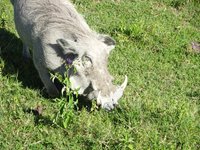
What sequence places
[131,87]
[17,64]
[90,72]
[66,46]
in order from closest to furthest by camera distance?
[90,72] → [66,46] → [131,87] → [17,64]

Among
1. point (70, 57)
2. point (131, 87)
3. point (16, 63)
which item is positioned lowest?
point (16, 63)

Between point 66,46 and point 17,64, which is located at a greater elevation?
point 66,46

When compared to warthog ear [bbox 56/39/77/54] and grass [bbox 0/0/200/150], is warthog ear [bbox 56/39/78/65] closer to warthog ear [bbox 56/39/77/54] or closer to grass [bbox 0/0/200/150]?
warthog ear [bbox 56/39/77/54]

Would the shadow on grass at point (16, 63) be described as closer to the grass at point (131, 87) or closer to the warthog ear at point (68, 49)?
the grass at point (131, 87)

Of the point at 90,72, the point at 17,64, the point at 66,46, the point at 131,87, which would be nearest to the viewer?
the point at 90,72

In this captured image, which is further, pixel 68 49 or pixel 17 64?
pixel 17 64

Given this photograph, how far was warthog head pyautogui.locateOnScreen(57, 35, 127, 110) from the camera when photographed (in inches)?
204

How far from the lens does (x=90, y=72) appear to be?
17.3 ft

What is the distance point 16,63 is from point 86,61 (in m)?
1.57

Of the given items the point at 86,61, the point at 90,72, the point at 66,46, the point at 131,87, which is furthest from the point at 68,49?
the point at 131,87

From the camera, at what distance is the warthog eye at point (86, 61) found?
5297 mm

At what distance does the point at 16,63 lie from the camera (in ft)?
21.4

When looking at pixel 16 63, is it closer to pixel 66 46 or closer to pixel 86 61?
pixel 66 46

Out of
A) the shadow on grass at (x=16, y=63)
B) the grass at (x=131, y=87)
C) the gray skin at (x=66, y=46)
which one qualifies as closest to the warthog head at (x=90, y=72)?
the gray skin at (x=66, y=46)
